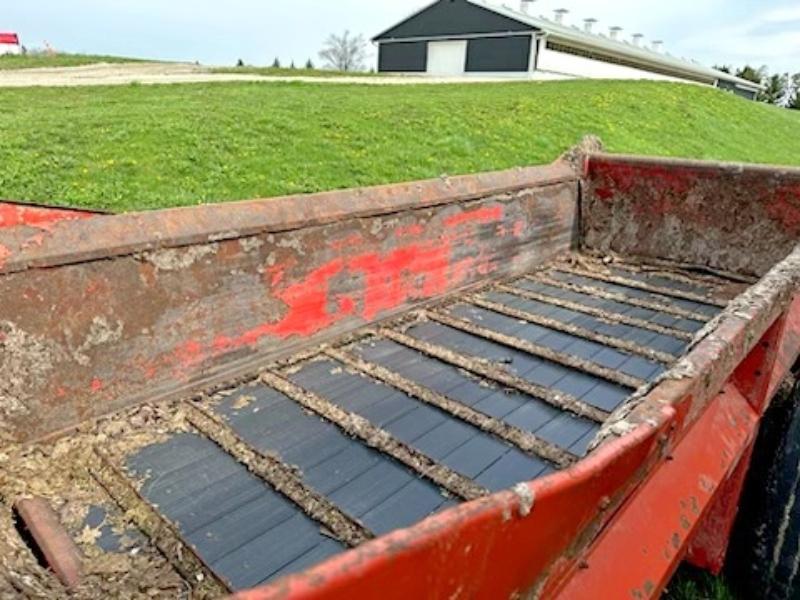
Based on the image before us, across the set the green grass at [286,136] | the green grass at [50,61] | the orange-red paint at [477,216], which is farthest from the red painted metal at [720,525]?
the green grass at [50,61]

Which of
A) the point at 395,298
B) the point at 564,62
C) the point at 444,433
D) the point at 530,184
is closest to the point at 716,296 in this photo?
the point at 530,184

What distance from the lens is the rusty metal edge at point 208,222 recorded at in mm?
1833

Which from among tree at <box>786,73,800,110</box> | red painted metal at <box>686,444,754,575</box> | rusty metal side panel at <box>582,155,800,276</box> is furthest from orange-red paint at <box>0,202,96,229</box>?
tree at <box>786,73,800,110</box>

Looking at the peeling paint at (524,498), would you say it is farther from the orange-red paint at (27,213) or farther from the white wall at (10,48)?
the white wall at (10,48)

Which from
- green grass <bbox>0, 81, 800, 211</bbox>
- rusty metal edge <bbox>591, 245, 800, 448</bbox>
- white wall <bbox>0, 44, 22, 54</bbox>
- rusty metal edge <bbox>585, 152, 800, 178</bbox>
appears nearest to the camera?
rusty metal edge <bbox>591, 245, 800, 448</bbox>

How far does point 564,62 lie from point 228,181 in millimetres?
28448

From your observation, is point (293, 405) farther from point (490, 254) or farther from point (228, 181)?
point (228, 181)

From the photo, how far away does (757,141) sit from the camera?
64.3 ft

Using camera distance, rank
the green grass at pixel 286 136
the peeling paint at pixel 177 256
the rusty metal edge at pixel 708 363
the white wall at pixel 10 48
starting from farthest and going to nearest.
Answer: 1. the white wall at pixel 10 48
2. the green grass at pixel 286 136
3. the peeling paint at pixel 177 256
4. the rusty metal edge at pixel 708 363

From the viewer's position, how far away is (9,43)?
1409 inches

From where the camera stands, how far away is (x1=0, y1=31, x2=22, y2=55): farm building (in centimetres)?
3550

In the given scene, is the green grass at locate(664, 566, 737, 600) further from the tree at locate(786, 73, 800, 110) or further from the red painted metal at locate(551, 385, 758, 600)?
the tree at locate(786, 73, 800, 110)

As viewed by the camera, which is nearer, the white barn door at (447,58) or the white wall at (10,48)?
the white barn door at (447,58)

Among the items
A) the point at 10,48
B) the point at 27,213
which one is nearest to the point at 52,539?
the point at 27,213
